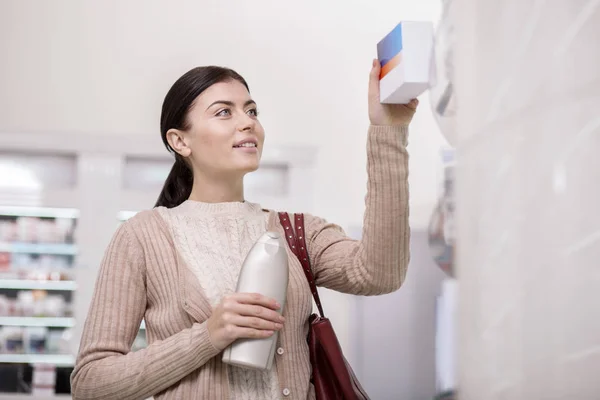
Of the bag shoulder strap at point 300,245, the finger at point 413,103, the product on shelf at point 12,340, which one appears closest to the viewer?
the finger at point 413,103

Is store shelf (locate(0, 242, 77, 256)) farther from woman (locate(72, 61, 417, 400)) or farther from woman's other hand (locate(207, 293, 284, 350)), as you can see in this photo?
woman's other hand (locate(207, 293, 284, 350))

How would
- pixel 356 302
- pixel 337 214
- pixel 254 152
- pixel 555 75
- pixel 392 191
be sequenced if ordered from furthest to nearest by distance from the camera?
pixel 337 214
pixel 356 302
pixel 254 152
pixel 392 191
pixel 555 75

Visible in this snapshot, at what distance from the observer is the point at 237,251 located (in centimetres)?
129

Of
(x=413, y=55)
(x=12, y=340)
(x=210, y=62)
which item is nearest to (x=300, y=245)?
(x=413, y=55)

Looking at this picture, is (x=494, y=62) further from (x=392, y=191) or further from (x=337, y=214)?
(x=337, y=214)

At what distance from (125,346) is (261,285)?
31 centimetres

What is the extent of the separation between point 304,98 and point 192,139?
9.77ft

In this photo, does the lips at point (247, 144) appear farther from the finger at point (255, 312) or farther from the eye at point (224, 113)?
the finger at point (255, 312)

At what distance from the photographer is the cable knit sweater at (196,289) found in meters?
1.14

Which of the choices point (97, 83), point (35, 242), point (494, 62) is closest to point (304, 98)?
point (97, 83)

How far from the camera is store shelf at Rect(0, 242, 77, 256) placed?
4.26 metres

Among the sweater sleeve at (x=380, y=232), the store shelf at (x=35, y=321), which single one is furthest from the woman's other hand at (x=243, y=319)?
the store shelf at (x=35, y=321)

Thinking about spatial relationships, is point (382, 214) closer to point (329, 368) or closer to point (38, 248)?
point (329, 368)

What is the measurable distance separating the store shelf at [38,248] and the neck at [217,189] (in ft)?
10.2
